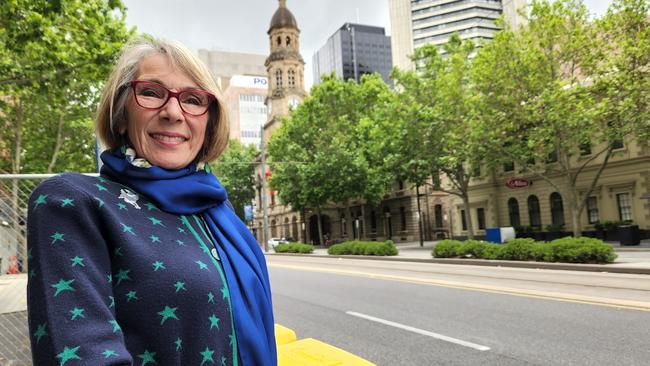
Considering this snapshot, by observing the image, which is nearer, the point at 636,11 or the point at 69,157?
the point at 636,11

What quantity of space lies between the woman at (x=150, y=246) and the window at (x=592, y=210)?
117 ft

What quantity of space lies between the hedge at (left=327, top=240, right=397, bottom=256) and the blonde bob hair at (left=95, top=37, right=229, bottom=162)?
85.9ft

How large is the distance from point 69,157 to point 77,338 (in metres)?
32.7

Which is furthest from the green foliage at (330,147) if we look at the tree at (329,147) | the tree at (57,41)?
the tree at (57,41)

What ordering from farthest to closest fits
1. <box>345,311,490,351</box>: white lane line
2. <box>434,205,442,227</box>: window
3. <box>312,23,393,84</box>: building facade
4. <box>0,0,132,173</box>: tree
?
<box>312,23,393,84</box>: building facade → <box>434,205,442,227</box>: window → <box>0,0,132,173</box>: tree → <box>345,311,490,351</box>: white lane line

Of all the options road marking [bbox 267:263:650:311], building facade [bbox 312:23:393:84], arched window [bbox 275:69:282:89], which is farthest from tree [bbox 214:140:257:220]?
building facade [bbox 312:23:393:84]

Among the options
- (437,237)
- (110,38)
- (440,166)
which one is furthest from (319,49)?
(110,38)

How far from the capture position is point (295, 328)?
813cm

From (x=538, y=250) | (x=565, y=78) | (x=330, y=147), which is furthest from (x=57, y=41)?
(x=330, y=147)

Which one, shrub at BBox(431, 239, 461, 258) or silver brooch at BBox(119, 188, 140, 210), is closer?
silver brooch at BBox(119, 188, 140, 210)

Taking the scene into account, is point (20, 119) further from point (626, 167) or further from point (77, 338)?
point (626, 167)

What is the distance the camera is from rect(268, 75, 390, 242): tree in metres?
39.4

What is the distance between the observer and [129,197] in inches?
58.3

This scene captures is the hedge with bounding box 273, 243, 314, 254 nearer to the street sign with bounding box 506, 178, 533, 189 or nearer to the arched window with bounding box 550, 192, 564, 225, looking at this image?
the street sign with bounding box 506, 178, 533, 189
